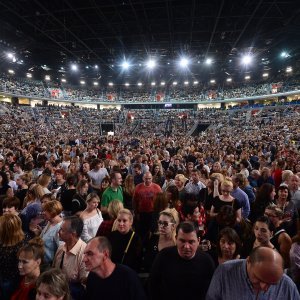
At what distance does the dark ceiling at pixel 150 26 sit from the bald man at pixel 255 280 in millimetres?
15392

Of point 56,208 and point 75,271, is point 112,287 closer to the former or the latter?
point 75,271

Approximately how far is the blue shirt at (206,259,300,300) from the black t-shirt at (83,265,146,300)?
0.58 meters

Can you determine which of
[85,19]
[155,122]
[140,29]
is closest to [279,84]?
[155,122]

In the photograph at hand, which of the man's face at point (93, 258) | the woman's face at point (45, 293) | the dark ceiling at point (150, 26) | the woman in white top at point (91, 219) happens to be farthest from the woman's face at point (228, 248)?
the dark ceiling at point (150, 26)

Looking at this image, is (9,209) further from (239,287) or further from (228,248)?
(239,287)

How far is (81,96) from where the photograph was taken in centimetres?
4941

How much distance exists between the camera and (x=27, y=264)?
2391 mm

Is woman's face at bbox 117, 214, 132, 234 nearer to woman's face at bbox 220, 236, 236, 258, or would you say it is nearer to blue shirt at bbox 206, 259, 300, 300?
woman's face at bbox 220, 236, 236, 258

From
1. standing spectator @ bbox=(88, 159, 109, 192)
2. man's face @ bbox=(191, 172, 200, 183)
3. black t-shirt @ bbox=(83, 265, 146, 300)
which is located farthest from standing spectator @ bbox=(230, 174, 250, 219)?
standing spectator @ bbox=(88, 159, 109, 192)

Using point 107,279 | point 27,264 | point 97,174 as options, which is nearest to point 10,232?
point 27,264

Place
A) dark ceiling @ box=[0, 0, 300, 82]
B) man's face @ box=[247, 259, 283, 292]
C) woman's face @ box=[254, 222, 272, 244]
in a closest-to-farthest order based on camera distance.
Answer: man's face @ box=[247, 259, 283, 292]
woman's face @ box=[254, 222, 272, 244]
dark ceiling @ box=[0, 0, 300, 82]

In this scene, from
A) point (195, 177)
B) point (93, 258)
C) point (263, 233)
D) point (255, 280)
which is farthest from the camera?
point (195, 177)

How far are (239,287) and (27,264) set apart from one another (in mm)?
1908

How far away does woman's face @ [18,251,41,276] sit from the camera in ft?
7.79
